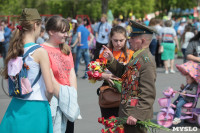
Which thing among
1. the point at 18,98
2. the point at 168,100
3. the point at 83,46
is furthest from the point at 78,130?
the point at 83,46

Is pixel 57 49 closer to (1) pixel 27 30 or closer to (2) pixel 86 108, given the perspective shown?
(1) pixel 27 30

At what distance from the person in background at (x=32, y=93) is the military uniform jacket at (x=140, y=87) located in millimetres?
775

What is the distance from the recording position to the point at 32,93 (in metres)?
3.58

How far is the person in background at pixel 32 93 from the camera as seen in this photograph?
354 centimetres

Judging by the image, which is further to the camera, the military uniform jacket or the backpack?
the military uniform jacket

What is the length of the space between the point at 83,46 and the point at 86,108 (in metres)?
5.66

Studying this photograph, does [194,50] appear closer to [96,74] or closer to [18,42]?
[96,74]

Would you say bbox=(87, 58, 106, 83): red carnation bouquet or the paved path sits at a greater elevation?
bbox=(87, 58, 106, 83): red carnation bouquet

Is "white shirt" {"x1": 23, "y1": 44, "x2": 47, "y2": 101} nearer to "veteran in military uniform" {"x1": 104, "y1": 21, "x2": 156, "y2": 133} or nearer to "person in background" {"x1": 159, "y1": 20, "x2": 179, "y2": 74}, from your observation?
"veteran in military uniform" {"x1": 104, "y1": 21, "x2": 156, "y2": 133}

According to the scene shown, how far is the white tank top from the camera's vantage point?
11.6 ft

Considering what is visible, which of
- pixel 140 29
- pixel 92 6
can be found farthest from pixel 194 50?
pixel 92 6

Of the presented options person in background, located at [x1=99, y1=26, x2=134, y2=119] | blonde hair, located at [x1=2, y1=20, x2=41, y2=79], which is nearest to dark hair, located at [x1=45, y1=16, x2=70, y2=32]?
blonde hair, located at [x1=2, y1=20, x2=41, y2=79]

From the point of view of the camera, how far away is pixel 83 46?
13867 millimetres

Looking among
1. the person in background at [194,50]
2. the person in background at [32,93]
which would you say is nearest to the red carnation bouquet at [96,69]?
the person in background at [32,93]
